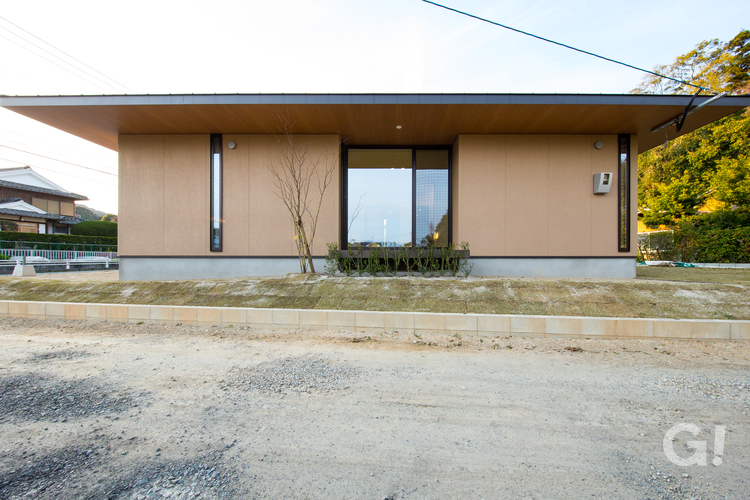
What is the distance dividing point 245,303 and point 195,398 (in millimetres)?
2972

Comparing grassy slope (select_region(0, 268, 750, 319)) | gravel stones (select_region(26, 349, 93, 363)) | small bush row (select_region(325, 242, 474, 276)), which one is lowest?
gravel stones (select_region(26, 349, 93, 363))

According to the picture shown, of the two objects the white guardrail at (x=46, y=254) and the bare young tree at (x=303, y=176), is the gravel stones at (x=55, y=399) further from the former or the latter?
the white guardrail at (x=46, y=254)

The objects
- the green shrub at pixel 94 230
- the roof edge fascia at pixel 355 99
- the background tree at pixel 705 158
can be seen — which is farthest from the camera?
the green shrub at pixel 94 230

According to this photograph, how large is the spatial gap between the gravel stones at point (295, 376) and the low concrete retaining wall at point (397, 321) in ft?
4.34

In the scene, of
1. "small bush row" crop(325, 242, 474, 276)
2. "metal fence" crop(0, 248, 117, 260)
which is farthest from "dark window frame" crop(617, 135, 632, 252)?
"metal fence" crop(0, 248, 117, 260)

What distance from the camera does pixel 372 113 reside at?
22.2 feet

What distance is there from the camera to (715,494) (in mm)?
1475

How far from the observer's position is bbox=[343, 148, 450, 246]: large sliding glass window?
8.75 metres

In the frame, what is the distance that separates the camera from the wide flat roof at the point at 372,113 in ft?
20.5

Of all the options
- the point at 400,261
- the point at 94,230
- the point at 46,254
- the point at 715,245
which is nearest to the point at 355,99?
the point at 400,261

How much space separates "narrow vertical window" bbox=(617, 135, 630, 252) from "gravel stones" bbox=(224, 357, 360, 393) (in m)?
7.92

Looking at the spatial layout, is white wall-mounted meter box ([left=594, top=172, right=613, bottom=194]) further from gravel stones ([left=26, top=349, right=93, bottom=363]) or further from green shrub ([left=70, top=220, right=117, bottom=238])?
green shrub ([left=70, top=220, right=117, bottom=238])

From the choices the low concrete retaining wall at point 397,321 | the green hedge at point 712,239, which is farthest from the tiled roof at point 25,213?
the green hedge at point 712,239

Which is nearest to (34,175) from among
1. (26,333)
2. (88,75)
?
(88,75)
